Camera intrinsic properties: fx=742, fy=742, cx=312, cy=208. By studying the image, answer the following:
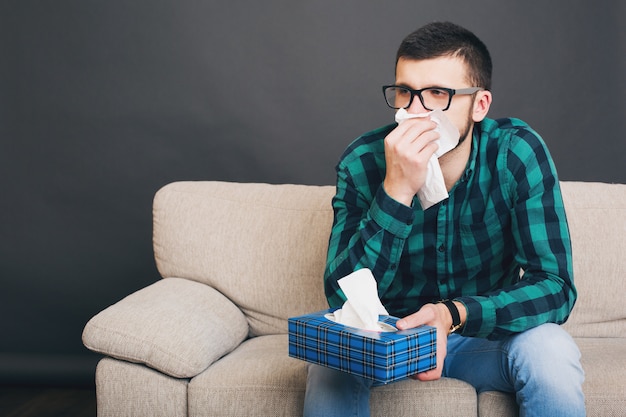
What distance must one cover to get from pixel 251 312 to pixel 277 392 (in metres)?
0.58

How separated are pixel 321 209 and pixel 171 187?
0.54 meters

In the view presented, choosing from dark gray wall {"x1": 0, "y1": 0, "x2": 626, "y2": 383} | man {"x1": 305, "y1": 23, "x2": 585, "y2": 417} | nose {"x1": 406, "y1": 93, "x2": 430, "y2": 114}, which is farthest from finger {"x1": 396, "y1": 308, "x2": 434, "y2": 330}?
dark gray wall {"x1": 0, "y1": 0, "x2": 626, "y2": 383}

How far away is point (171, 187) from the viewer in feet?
8.57

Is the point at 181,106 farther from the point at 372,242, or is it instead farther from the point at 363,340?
the point at 363,340

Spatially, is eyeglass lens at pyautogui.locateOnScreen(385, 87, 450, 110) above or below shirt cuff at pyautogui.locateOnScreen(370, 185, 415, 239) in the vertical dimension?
above

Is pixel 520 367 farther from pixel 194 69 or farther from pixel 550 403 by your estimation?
pixel 194 69

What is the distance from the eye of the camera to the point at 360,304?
1.49 meters

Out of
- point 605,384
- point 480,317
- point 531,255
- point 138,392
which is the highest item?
point 531,255

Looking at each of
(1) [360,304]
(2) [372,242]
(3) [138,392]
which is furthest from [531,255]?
(3) [138,392]

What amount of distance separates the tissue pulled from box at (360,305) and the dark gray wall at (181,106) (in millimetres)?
1713

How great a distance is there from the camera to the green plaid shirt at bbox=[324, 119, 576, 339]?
1710 mm

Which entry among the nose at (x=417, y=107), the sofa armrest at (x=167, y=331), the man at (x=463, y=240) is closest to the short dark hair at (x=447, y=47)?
the man at (x=463, y=240)

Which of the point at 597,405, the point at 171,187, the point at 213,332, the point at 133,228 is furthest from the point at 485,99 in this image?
the point at 133,228

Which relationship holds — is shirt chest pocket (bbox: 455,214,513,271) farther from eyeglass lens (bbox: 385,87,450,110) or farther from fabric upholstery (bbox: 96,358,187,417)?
fabric upholstery (bbox: 96,358,187,417)
